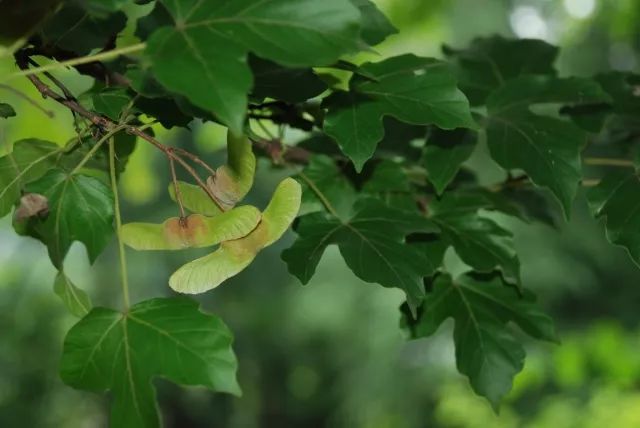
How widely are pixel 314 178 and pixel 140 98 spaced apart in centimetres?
20

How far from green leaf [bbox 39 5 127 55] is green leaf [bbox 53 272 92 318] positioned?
139mm

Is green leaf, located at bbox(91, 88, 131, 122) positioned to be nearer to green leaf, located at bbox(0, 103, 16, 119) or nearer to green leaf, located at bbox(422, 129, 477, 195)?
green leaf, located at bbox(0, 103, 16, 119)

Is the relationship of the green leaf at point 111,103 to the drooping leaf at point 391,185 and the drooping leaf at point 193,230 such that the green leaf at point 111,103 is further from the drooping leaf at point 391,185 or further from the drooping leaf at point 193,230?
the drooping leaf at point 391,185

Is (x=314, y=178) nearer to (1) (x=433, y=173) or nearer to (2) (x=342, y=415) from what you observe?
(1) (x=433, y=173)

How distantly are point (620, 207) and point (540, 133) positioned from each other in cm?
8

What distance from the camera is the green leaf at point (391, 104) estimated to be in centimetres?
53

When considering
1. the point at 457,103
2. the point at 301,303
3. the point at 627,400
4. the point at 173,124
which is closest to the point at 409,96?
the point at 457,103

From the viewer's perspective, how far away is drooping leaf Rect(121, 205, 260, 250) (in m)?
0.47

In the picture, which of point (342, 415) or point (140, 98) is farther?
point (342, 415)

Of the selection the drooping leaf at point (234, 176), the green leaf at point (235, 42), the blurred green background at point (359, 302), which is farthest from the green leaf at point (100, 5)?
the blurred green background at point (359, 302)

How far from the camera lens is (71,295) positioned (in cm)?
54

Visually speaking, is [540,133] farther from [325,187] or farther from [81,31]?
[81,31]

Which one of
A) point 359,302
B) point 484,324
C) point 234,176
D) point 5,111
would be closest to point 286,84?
point 234,176

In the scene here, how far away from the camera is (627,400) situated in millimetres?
1749
